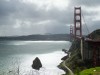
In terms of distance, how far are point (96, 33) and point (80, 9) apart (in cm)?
2614

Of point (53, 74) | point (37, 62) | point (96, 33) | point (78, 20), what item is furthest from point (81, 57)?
point (78, 20)

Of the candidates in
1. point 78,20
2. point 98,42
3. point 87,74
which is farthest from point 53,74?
point 78,20

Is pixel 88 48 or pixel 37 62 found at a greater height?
pixel 88 48

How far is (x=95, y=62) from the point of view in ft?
187

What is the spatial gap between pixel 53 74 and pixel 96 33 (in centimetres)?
1946

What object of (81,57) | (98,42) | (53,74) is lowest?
(53,74)

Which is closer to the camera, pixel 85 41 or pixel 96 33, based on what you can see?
pixel 85 41

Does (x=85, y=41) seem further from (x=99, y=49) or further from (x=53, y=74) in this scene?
(x=53, y=74)

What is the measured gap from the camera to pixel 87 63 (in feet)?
197

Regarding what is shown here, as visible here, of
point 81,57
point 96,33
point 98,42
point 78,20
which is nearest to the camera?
point 98,42

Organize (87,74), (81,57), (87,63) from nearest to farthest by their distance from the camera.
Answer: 1. (87,74)
2. (87,63)
3. (81,57)

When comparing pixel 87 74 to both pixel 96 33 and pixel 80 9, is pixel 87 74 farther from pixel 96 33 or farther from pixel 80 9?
pixel 80 9

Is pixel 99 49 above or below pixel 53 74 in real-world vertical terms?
above

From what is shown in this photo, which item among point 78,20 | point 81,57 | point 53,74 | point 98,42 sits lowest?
point 53,74
